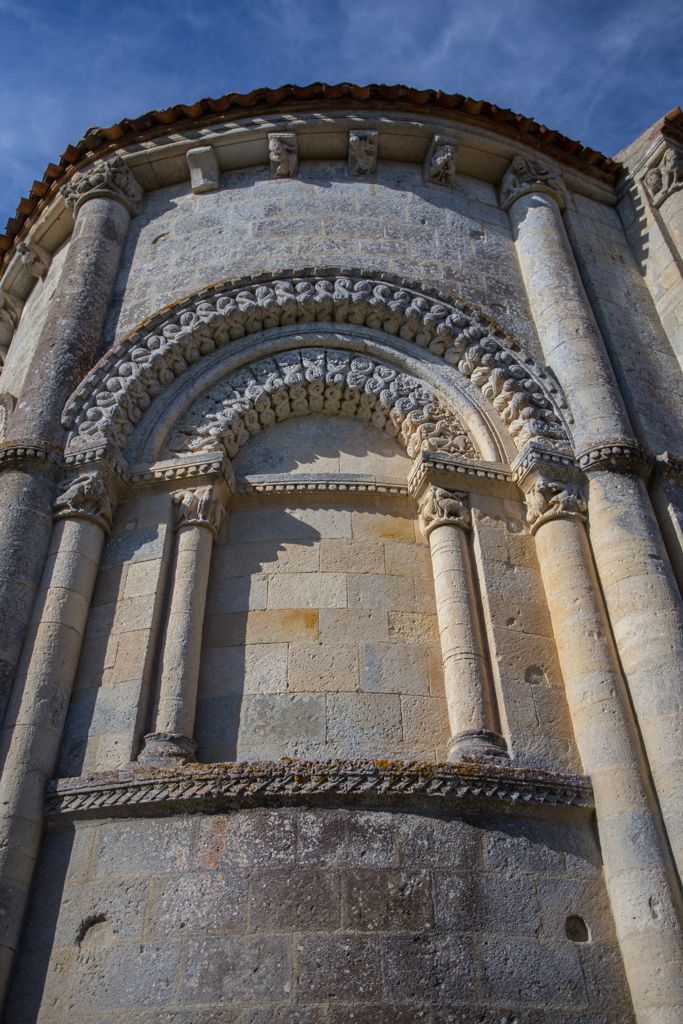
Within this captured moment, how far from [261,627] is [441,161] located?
552 centimetres

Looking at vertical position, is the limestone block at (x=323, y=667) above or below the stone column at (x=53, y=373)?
below

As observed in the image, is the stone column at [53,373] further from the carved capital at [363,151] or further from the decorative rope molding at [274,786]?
the carved capital at [363,151]

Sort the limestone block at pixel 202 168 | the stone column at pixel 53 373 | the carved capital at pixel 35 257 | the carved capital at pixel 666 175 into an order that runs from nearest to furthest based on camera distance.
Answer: the stone column at pixel 53 373
the limestone block at pixel 202 168
the carved capital at pixel 666 175
the carved capital at pixel 35 257

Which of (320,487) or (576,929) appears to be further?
(320,487)

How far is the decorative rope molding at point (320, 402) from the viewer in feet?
22.7

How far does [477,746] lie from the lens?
16.8 feet

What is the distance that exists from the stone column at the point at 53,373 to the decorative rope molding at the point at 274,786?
33.6 inches

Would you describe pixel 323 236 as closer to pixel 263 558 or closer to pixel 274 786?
pixel 263 558

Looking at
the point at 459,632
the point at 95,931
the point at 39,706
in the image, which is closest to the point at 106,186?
the point at 39,706

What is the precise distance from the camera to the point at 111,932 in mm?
4508

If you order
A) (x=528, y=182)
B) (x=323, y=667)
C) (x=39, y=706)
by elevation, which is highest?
(x=528, y=182)

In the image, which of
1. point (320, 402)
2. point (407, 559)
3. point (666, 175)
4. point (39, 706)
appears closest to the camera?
point (39, 706)

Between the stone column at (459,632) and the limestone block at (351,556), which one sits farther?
the limestone block at (351,556)

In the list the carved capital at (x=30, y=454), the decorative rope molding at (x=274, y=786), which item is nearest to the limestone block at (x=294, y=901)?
the decorative rope molding at (x=274, y=786)
